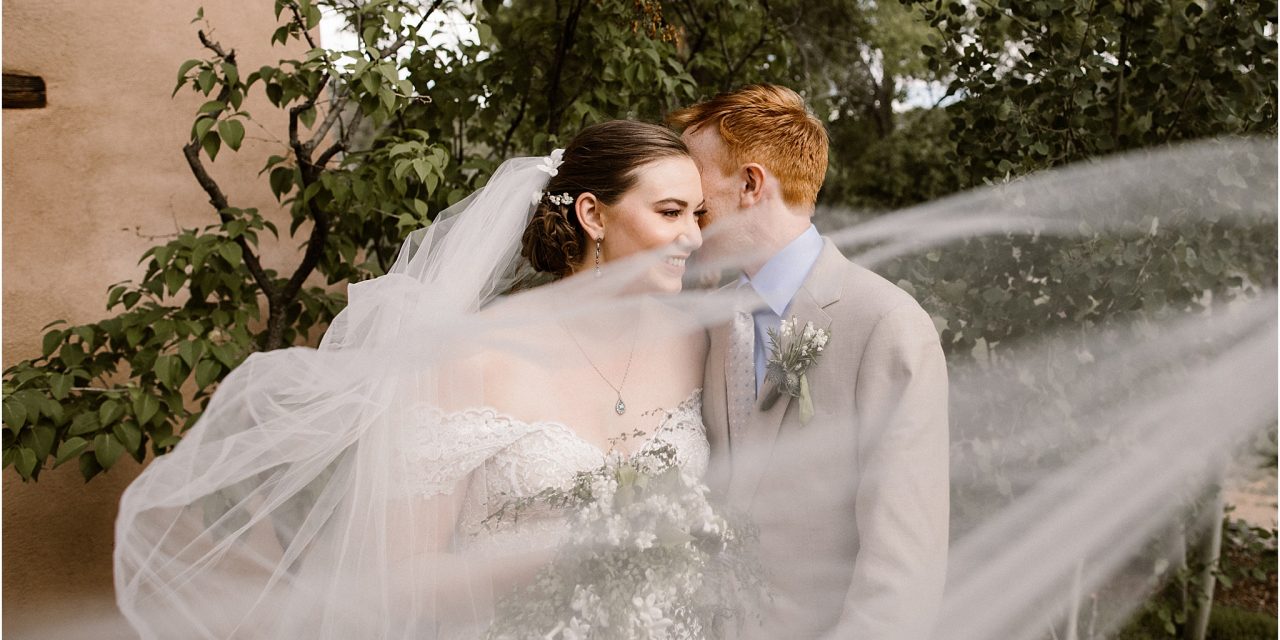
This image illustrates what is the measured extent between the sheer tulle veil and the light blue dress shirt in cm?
9

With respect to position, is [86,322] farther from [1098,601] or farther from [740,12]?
[1098,601]

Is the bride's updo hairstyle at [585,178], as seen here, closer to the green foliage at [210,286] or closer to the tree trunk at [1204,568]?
the green foliage at [210,286]

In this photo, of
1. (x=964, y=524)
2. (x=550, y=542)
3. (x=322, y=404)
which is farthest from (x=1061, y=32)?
(x=322, y=404)

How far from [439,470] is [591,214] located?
0.68 meters

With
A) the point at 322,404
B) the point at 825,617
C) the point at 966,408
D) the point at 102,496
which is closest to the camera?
the point at 825,617

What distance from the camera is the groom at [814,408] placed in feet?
5.87

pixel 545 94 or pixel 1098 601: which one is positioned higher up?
pixel 545 94

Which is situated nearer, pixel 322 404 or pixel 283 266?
pixel 322 404

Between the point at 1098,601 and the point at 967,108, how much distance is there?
1.63 metres

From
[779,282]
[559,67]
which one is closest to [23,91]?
[559,67]

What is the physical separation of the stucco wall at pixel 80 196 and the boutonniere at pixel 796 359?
220cm

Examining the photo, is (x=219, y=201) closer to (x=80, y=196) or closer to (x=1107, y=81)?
(x=80, y=196)

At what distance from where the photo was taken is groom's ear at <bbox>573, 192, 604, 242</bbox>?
88.5 inches

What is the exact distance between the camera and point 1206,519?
3389mm
